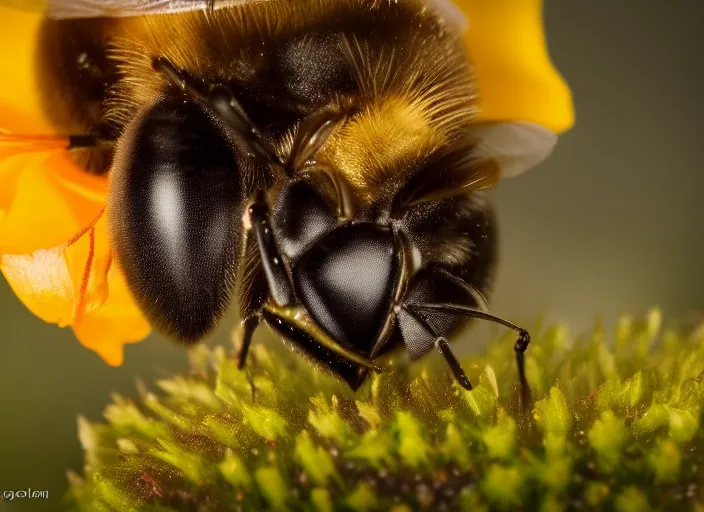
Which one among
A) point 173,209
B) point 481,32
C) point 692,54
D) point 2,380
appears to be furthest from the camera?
point 692,54

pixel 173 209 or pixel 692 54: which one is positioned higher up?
pixel 692 54

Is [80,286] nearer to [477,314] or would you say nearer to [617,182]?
[477,314]

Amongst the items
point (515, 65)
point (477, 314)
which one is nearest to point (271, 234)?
point (477, 314)

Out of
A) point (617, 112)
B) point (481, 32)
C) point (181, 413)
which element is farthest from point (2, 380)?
point (617, 112)

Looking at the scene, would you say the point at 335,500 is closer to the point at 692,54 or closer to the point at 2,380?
the point at 2,380

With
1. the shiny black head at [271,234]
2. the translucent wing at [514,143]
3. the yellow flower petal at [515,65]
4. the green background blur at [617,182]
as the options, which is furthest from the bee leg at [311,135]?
the green background blur at [617,182]

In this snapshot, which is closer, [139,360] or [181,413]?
[181,413]

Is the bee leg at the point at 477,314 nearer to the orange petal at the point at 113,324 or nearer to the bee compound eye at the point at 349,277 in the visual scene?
the bee compound eye at the point at 349,277
